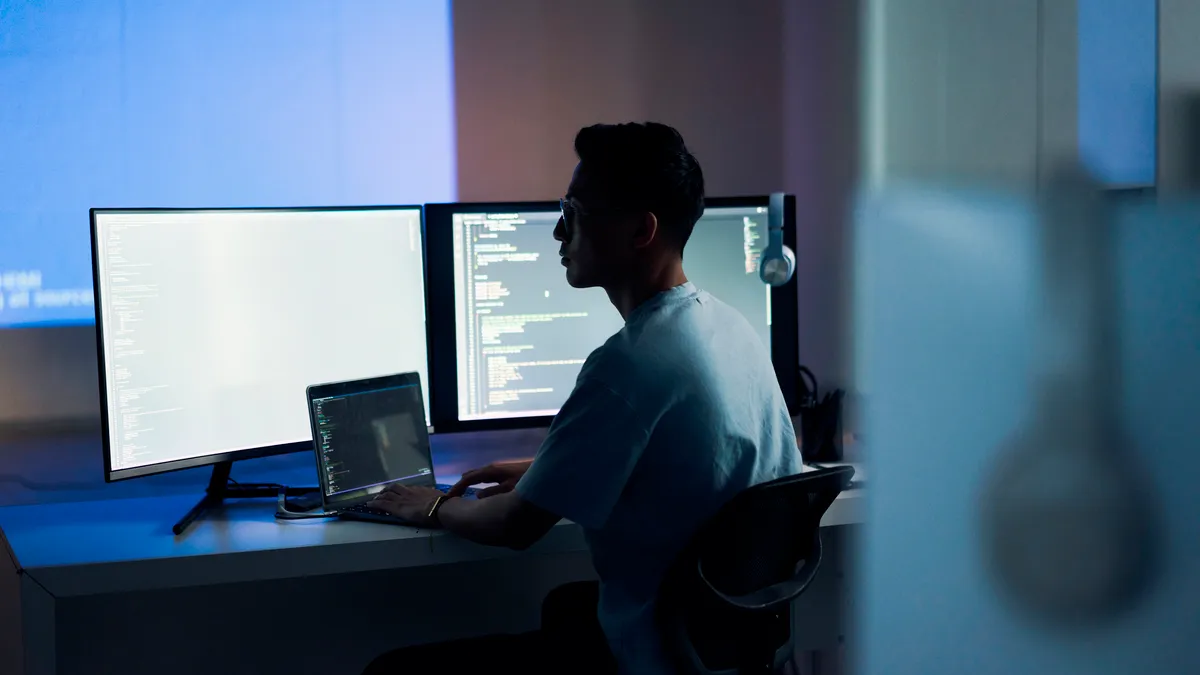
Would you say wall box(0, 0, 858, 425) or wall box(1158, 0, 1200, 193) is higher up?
wall box(0, 0, 858, 425)

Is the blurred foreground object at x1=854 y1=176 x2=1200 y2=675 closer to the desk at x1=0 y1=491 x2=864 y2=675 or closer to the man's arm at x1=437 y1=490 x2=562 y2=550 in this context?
the man's arm at x1=437 y1=490 x2=562 y2=550

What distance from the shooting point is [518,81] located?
6.56ft

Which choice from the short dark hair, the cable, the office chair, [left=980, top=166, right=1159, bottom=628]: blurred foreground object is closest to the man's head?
the short dark hair

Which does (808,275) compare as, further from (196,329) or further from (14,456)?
(14,456)

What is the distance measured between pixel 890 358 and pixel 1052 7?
0.25 metres

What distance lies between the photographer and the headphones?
1.77 m

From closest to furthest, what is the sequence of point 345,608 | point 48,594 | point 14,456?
point 48,594 → point 14,456 → point 345,608

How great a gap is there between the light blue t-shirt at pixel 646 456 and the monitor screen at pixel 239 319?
0.70 metres

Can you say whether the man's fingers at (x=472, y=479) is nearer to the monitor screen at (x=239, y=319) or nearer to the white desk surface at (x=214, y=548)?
the white desk surface at (x=214, y=548)

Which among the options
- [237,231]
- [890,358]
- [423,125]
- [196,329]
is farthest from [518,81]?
[890,358]

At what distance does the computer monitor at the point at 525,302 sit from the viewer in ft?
5.90

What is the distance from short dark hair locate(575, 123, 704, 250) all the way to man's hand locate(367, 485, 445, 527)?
0.54 metres

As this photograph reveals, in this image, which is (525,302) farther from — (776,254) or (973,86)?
(973,86)

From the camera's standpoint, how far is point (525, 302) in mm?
1826
